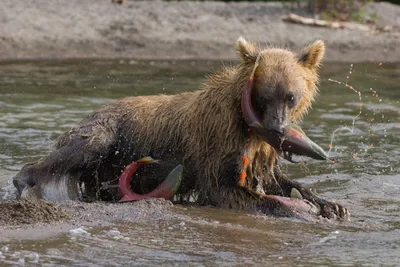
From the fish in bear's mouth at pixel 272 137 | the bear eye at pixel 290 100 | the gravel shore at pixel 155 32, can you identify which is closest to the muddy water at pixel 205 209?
the fish in bear's mouth at pixel 272 137

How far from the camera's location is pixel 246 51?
6.62 meters

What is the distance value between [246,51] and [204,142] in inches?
30.9

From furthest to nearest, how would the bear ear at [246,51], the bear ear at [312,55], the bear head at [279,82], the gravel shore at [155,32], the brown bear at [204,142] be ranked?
the gravel shore at [155,32], the bear ear at [312,55], the bear ear at [246,51], the brown bear at [204,142], the bear head at [279,82]

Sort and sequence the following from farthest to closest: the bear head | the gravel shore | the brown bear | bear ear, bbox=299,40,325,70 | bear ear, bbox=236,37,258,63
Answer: the gravel shore < bear ear, bbox=299,40,325,70 < bear ear, bbox=236,37,258,63 < the brown bear < the bear head

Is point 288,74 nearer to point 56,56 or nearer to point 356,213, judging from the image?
point 356,213

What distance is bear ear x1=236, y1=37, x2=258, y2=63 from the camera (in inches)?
260

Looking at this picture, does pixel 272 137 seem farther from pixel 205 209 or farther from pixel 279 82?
pixel 205 209

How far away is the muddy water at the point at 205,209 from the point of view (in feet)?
17.1

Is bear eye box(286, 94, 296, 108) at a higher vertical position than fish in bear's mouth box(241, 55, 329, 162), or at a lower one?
higher

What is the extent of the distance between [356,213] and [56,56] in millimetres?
8581

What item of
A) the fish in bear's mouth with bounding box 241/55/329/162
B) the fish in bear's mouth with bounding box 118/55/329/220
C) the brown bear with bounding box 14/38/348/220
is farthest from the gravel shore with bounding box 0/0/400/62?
the fish in bear's mouth with bounding box 241/55/329/162

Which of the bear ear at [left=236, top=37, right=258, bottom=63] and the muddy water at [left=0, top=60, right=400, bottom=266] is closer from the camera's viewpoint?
the muddy water at [left=0, top=60, right=400, bottom=266]

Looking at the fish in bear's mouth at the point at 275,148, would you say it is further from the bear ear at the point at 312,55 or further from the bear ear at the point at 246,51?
the bear ear at the point at 312,55

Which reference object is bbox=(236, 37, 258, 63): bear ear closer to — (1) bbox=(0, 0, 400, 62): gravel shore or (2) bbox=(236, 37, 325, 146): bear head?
(2) bbox=(236, 37, 325, 146): bear head
